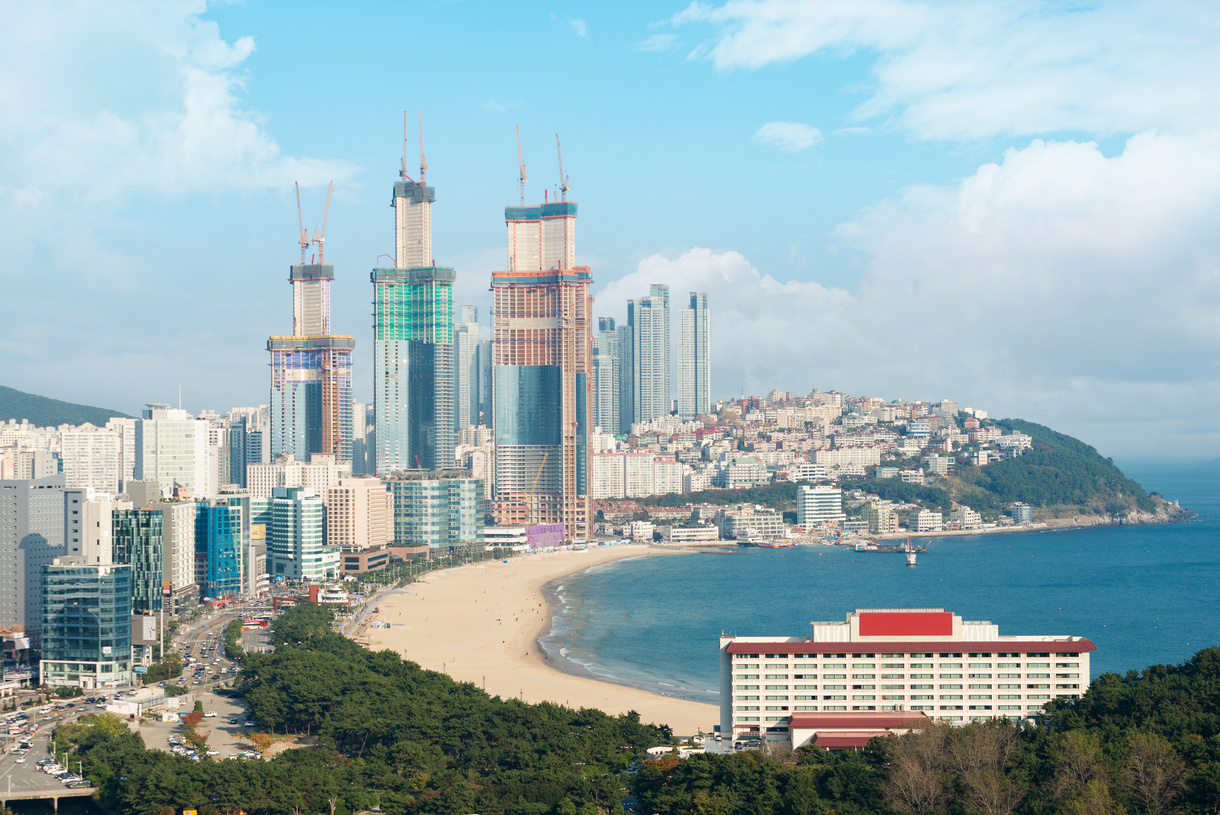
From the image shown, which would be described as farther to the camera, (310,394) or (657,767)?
(310,394)

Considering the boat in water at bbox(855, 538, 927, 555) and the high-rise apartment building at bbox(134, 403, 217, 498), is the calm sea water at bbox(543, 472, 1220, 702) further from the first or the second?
the high-rise apartment building at bbox(134, 403, 217, 498)

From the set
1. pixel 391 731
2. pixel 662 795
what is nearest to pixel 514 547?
pixel 391 731

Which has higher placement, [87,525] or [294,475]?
[294,475]

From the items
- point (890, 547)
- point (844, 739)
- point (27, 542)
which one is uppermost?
point (27, 542)

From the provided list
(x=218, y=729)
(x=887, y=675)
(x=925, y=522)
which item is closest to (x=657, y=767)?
(x=887, y=675)

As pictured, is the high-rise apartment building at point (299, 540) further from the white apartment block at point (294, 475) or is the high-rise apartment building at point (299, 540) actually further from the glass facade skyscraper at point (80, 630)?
the glass facade skyscraper at point (80, 630)

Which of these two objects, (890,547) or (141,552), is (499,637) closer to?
(141,552)

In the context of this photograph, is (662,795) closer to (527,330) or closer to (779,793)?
(779,793)
